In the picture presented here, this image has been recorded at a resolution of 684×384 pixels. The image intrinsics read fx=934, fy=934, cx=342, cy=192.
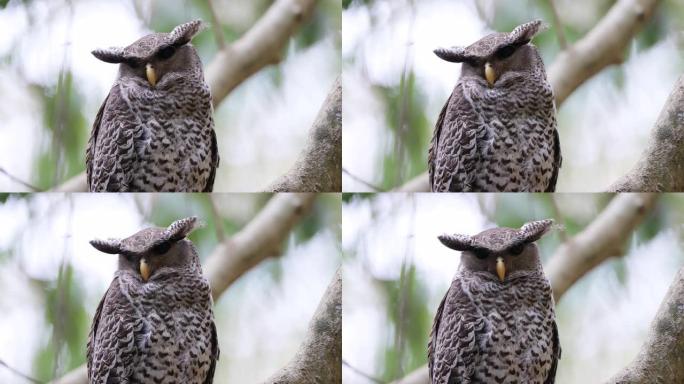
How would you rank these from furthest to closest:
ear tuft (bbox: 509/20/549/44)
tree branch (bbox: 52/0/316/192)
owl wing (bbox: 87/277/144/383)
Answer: tree branch (bbox: 52/0/316/192) → ear tuft (bbox: 509/20/549/44) → owl wing (bbox: 87/277/144/383)

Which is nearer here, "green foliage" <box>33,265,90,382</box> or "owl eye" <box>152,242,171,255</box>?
"owl eye" <box>152,242,171,255</box>

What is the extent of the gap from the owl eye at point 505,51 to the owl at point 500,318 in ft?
1.55

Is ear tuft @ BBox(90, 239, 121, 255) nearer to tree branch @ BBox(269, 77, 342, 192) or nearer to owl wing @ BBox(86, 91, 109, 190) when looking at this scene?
owl wing @ BBox(86, 91, 109, 190)

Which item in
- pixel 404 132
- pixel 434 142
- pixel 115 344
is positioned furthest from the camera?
pixel 404 132

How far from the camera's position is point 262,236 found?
2.81 metres

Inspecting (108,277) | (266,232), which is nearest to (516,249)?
(266,232)

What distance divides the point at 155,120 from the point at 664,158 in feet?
4.85

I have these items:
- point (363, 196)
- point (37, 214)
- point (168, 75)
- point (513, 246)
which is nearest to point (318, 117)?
point (363, 196)

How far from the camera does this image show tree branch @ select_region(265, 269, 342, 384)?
275 cm

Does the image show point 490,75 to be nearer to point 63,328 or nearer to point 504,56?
point 504,56

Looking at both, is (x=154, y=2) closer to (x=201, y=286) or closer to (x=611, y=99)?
(x=201, y=286)

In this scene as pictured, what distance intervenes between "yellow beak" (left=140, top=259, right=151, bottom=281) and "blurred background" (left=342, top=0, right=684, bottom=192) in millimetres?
657

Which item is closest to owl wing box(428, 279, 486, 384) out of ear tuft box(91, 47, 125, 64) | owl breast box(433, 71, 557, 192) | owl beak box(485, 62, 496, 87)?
owl breast box(433, 71, 557, 192)

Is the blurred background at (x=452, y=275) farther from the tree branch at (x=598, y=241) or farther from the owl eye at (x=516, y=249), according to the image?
the owl eye at (x=516, y=249)
